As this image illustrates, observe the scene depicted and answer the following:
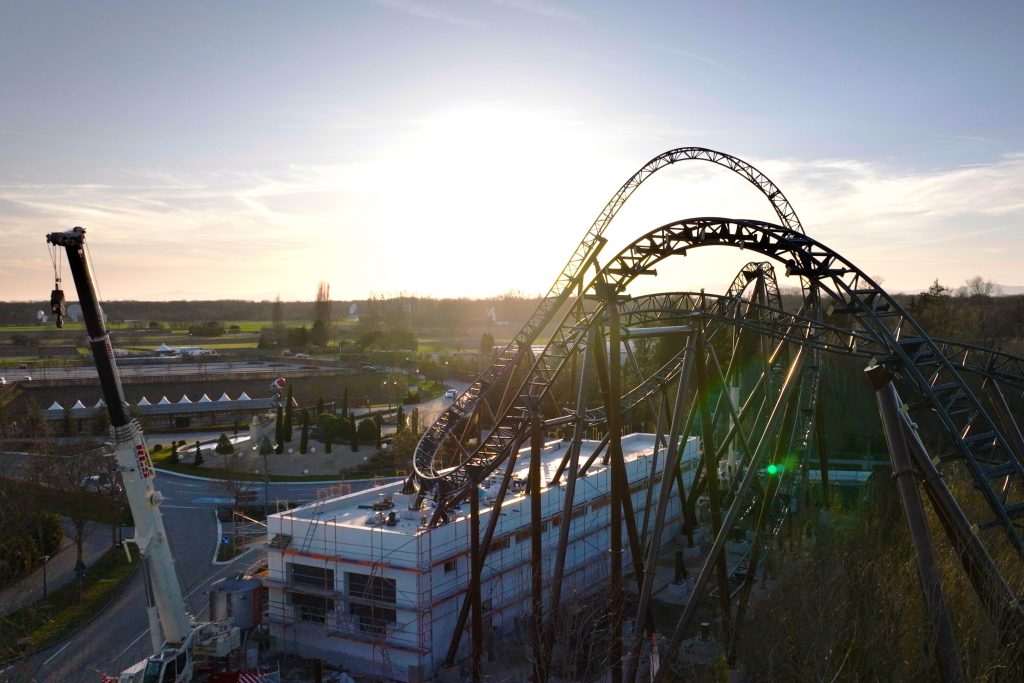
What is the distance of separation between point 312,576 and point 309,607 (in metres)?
0.73

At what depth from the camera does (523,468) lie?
2425 cm

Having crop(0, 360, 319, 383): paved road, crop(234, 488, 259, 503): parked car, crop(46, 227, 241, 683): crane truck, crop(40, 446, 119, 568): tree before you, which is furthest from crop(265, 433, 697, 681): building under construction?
crop(0, 360, 319, 383): paved road

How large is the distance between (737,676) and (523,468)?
10.8 metres

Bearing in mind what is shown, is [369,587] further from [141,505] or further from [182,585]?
[182,585]

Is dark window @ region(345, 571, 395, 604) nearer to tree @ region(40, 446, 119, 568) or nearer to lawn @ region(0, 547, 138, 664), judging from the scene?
lawn @ region(0, 547, 138, 664)

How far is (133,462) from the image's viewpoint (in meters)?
14.4

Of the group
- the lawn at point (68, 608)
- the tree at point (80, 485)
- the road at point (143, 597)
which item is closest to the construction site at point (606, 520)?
the road at point (143, 597)

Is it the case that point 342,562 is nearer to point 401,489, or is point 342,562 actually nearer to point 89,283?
point 401,489

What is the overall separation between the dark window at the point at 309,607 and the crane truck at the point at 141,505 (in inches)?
114

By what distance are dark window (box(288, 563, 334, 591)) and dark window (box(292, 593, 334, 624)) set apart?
290 mm

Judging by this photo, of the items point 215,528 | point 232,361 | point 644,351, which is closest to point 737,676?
point 215,528

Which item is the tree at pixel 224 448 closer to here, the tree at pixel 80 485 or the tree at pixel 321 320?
the tree at pixel 80 485

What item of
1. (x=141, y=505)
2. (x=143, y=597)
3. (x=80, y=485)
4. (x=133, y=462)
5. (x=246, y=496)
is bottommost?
(x=143, y=597)

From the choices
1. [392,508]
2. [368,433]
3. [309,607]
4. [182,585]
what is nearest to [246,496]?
[182,585]
